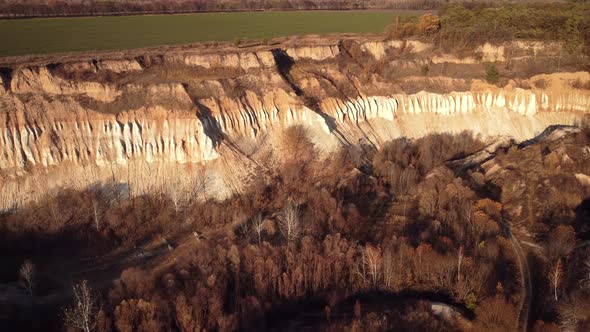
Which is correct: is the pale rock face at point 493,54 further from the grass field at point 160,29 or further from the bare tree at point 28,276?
the bare tree at point 28,276

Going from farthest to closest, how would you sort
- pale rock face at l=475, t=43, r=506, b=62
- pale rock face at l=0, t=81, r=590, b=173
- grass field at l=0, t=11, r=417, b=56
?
pale rock face at l=475, t=43, r=506, b=62 < grass field at l=0, t=11, r=417, b=56 < pale rock face at l=0, t=81, r=590, b=173

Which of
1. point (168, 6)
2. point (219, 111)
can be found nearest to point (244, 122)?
point (219, 111)

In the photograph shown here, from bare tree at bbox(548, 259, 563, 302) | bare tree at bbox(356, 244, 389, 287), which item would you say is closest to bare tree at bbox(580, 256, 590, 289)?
bare tree at bbox(548, 259, 563, 302)

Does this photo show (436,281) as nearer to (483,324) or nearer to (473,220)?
(483,324)

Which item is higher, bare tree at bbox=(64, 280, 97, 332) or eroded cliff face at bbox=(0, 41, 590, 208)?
eroded cliff face at bbox=(0, 41, 590, 208)

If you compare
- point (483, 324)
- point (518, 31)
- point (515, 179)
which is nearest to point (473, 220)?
point (515, 179)

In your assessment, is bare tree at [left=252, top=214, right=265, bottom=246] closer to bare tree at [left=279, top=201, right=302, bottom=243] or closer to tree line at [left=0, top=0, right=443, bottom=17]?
bare tree at [left=279, top=201, right=302, bottom=243]
